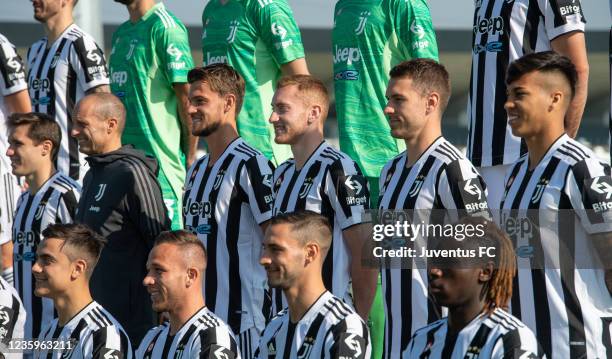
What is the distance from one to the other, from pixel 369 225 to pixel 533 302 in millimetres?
1062

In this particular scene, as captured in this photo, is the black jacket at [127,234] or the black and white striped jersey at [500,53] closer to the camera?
the black and white striped jersey at [500,53]

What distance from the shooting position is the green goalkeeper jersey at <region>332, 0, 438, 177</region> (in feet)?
23.7

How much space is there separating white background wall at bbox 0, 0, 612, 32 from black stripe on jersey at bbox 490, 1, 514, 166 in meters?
3.06

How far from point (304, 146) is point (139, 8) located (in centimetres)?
195

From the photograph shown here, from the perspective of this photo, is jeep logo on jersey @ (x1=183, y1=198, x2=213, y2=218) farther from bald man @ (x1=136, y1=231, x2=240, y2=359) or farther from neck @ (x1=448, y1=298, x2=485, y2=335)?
neck @ (x1=448, y1=298, x2=485, y2=335)

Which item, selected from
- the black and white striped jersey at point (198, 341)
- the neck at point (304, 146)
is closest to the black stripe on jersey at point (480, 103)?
the neck at point (304, 146)

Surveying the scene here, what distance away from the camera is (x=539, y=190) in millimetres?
5383

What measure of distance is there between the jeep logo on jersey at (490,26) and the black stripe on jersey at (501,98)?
0.07ft

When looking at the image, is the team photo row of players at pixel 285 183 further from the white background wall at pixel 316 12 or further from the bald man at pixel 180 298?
the white background wall at pixel 316 12

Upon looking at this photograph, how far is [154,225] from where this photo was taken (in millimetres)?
6914

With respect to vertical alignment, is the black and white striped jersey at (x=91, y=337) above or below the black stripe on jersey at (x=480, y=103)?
below

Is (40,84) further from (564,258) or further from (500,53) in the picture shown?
(564,258)

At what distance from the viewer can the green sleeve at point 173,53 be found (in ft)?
25.6

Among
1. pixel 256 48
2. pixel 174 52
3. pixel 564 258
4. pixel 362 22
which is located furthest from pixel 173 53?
pixel 564 258
